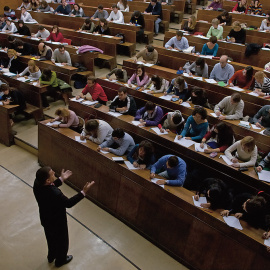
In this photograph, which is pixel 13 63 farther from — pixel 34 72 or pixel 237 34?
pixel 237 34

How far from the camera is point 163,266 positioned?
2814 millimetres

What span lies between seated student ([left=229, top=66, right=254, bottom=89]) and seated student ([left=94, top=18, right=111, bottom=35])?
3.43 metres

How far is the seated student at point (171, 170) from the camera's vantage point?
2.83 m

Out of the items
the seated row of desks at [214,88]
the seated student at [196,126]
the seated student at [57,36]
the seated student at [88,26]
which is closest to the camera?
the seated student at [196,126]

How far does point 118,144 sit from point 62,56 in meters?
3.10

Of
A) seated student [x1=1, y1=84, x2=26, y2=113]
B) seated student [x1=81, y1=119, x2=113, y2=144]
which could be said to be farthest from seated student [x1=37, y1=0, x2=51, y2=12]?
seated student [x1=81, y1=119, x2=113, y2=144]

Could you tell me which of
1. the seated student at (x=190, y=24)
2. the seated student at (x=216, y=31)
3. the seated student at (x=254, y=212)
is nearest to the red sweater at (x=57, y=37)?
the seated student at (x=190, y=24)

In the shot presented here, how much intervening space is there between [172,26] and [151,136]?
580 centimetres

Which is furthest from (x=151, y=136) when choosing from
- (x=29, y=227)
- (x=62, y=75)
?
(x=62, y=75)

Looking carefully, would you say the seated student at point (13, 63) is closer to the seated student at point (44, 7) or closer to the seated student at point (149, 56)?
the seated student at point (149, 56)

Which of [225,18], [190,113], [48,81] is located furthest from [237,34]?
[48,81]

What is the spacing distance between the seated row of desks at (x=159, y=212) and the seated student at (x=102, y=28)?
12.2 ft

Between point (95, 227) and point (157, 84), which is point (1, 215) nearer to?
point (95, 227)

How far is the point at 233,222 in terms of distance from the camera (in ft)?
8.01
